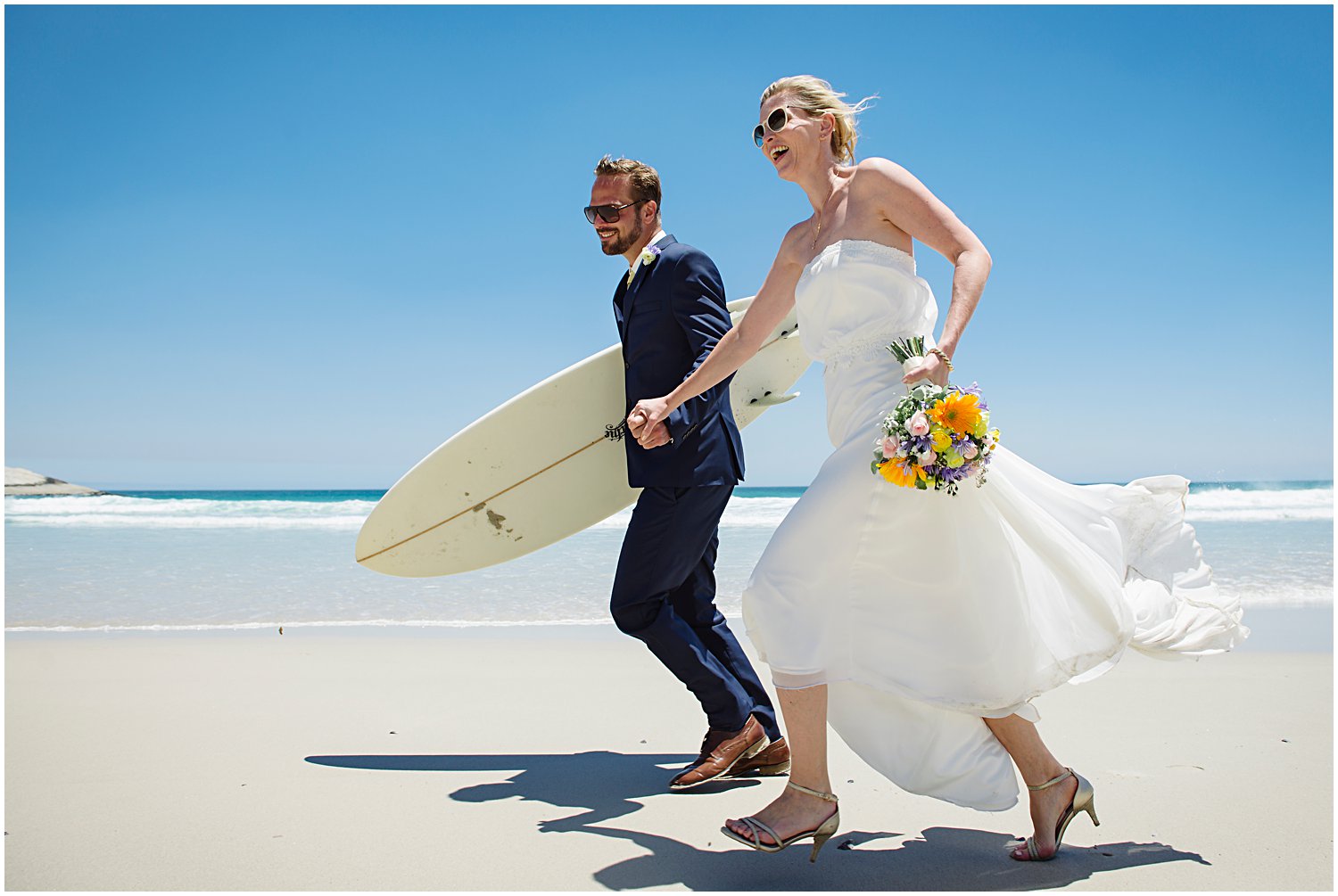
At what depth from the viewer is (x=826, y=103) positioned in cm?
224

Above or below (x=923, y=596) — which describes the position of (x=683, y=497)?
above

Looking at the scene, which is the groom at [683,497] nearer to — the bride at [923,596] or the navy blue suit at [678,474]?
the navy blue suit at [678,474]

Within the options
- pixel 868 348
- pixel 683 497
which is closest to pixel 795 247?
pixel 868 348

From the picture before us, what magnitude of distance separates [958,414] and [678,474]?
110 centimetres

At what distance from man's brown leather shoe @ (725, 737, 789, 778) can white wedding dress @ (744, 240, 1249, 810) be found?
0.80 m

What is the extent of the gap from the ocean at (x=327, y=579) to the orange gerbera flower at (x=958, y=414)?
450cm

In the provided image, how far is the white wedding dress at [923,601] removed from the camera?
196 cm

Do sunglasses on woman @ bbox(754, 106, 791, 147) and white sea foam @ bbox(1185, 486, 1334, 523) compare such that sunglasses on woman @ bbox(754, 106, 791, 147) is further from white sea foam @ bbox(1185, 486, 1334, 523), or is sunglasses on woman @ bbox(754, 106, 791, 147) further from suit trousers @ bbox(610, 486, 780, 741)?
white sea foam @ bbox(1185, 486, 1334, 523)

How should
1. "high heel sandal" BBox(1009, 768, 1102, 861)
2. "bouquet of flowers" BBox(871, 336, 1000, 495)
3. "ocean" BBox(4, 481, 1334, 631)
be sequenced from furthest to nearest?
1. "ocean" BBox(4, 481, 1334, 631)
2. "high heel sandal" BBox(1009, 768, 1102, 861)
3. "bouquet of flowers" BBox(871, 336, 1000, 495)

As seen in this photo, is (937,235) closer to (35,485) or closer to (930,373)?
(930,373)

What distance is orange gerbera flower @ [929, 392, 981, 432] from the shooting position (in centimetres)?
177

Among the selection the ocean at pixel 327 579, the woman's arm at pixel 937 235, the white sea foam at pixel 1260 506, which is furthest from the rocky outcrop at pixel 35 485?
the woman's arm at pixel 937 235

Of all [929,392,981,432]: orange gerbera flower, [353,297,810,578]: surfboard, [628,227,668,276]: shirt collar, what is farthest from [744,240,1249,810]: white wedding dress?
[353,297,810,578]: surfboard

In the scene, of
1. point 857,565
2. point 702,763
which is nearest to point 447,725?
point 702,763
